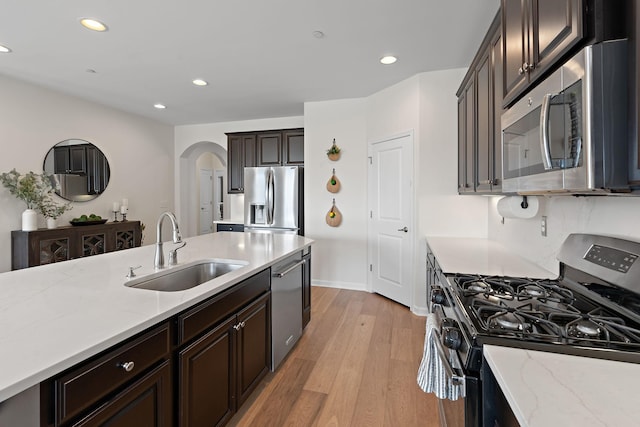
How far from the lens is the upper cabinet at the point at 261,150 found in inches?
194

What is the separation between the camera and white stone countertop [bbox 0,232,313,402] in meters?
0.78

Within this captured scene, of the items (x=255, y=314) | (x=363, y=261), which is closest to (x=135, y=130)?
(x=363, y=261)

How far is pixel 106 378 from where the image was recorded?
3.09 feet

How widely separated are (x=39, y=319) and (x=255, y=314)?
3.43ft

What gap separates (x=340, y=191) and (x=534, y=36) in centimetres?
324

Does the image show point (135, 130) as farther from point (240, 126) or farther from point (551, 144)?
point (551, 144)

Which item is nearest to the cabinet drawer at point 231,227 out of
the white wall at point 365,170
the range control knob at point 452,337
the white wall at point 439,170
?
the white wall at point 365,170

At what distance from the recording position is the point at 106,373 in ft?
3.09

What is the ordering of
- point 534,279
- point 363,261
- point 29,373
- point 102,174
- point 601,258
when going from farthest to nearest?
point 102,174 < point 363,261 < point 534,279 < point 601,258 < point 29,373

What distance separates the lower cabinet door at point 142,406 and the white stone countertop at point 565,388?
1.14 m

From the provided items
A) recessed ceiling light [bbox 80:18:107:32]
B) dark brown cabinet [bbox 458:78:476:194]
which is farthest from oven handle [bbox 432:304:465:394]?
recessed ceiling light [bbox 80:18:107:32]

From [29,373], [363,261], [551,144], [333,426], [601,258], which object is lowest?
[333,426]

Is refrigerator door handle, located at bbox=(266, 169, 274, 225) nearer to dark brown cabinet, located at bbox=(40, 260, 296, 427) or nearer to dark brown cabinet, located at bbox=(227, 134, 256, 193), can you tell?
dark brown cabinet, located at bbox=(227, 134, 256, 193)

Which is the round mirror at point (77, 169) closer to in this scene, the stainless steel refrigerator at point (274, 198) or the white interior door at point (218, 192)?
the stainless steel refrigerator at point (274, 198)
